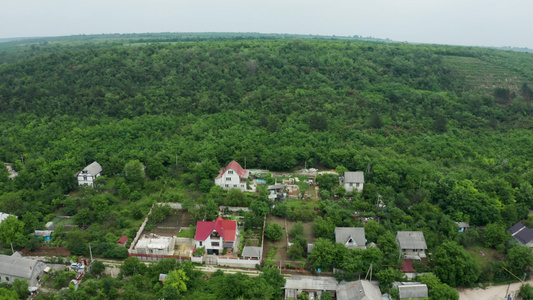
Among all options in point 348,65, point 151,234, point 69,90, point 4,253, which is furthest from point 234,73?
point 4,253

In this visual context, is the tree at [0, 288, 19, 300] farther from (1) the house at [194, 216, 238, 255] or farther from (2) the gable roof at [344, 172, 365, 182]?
(2) the gable roof at [344, 172, 365, 182]

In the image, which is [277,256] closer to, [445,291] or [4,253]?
[445,291]

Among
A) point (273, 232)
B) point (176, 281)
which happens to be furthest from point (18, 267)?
point (273, 232)

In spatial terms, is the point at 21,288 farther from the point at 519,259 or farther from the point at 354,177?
the point at 519,259

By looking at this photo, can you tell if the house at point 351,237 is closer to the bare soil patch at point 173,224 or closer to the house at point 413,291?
the house at point 413,291

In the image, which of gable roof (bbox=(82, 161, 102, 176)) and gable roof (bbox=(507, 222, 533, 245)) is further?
gable roof (bbox=(82, 161, 102, 176))

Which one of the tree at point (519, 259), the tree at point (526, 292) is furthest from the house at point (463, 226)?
the tree at point (526, 292)

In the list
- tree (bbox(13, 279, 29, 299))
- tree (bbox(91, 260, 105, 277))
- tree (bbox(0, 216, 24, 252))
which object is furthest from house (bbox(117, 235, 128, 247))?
tree (bbox(0, 216, 24, 252))
